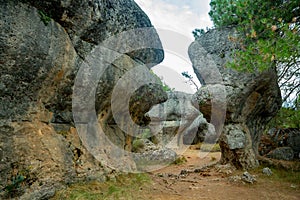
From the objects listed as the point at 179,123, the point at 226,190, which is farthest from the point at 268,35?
the point at 179,123

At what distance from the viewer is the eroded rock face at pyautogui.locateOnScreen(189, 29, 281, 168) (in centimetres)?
938

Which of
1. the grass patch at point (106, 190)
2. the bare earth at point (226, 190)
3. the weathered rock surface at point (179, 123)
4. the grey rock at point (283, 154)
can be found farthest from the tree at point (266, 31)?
the weathered rock surface at point (179, 123)

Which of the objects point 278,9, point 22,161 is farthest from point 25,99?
point 278,9

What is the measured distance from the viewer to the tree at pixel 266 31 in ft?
15.8

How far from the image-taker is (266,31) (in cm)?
723

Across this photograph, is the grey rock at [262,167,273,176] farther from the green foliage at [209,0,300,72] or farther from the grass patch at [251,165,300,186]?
the green foliage at [209,0,300,72]

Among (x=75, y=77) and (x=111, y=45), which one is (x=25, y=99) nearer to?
(x=75, y=77)

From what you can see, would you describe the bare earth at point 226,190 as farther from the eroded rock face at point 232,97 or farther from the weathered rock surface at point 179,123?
the weathered rock surface at point 179,123

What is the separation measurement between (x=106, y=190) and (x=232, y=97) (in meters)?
6.72

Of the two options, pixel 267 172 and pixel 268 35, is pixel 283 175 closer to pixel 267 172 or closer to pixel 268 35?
pixel 267 172

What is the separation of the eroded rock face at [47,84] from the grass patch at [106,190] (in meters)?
0.19

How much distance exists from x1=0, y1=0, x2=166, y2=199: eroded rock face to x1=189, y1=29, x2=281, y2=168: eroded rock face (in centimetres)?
546

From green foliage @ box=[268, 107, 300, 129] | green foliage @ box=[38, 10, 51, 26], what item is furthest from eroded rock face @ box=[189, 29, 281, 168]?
green foliage @ box=[38, 10, 51, 26]

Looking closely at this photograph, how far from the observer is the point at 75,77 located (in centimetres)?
495
